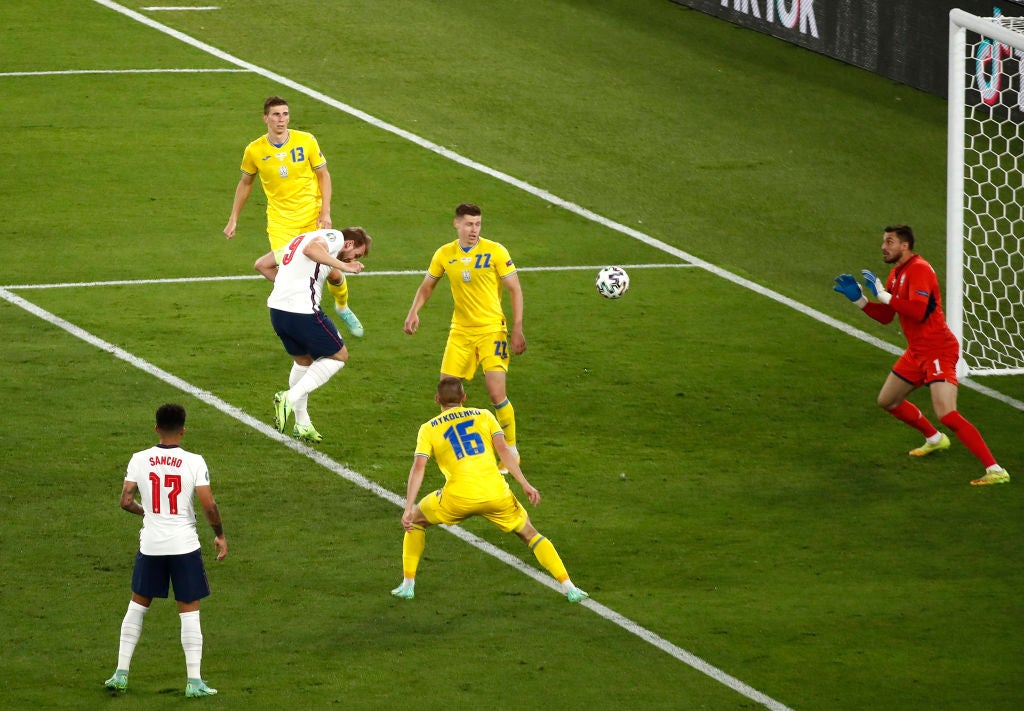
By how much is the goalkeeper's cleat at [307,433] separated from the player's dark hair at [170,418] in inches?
177

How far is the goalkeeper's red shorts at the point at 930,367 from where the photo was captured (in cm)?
1354

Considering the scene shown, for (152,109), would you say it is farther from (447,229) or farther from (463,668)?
(463,668)

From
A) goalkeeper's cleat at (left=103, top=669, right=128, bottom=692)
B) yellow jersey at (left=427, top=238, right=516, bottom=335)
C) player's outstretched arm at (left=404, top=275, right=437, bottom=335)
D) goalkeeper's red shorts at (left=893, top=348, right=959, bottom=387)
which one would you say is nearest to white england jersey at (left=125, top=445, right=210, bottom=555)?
goalkeeper's cleat at (left=103, top=669, right=128, bottom=692)

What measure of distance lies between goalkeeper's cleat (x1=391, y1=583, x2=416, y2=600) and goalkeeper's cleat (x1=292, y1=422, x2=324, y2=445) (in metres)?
3.02

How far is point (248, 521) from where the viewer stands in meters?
12.6

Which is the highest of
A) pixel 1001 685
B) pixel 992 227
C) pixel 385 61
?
pixel 385 61

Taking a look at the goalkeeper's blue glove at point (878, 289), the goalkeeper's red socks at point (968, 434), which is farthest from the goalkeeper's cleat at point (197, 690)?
the goalkeeper's red socks at point (968, 434)

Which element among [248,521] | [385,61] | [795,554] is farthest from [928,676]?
[385,61]

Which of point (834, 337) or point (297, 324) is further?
point (834, 337)

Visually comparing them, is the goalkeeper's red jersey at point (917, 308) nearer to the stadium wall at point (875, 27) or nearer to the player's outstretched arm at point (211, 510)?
the player's outstretched arm at point (211, 510)

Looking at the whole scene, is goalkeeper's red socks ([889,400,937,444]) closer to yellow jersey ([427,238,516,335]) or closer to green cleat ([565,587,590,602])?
yellow jersey ([427,238,516,335])

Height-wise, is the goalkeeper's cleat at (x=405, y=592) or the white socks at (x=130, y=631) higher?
the white socks at (x=130, y=631)

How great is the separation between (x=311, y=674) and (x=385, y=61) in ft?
56.6

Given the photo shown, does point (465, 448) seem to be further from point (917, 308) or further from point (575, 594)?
point (917, 308)
